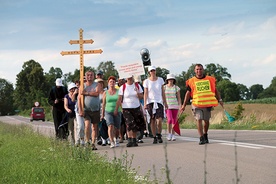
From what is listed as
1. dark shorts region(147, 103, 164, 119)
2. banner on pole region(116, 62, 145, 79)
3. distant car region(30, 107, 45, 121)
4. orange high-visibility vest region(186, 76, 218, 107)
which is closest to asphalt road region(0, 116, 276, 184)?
orange high-visibility vest region(186, 76, 218, 107)

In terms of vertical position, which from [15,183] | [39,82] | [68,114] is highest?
[39,82]

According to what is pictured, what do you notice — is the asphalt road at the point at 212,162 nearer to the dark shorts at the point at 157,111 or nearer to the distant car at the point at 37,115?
the dark shorts at the point at 157,111

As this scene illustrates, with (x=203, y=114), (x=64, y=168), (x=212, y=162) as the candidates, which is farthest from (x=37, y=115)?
(x=64, y=168)

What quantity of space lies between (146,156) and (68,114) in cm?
425

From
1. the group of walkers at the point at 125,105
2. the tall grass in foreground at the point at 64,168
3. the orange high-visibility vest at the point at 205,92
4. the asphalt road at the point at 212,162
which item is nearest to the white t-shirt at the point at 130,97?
the group of walkers at the point at 125,105

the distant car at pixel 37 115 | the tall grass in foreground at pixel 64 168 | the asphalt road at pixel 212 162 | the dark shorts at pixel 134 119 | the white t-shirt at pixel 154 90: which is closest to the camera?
the tall grass in foreground at pixel 64 168

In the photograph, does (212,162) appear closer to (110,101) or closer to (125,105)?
(125,105)

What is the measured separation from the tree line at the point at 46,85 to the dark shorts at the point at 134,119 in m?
58.6

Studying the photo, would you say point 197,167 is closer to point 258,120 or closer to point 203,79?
point 203,79

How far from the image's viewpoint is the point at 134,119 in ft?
51.3

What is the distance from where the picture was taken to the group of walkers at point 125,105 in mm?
14516

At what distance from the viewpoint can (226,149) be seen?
12.8 m

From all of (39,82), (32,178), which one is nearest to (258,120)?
(32,178)

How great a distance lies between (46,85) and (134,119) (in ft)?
356
